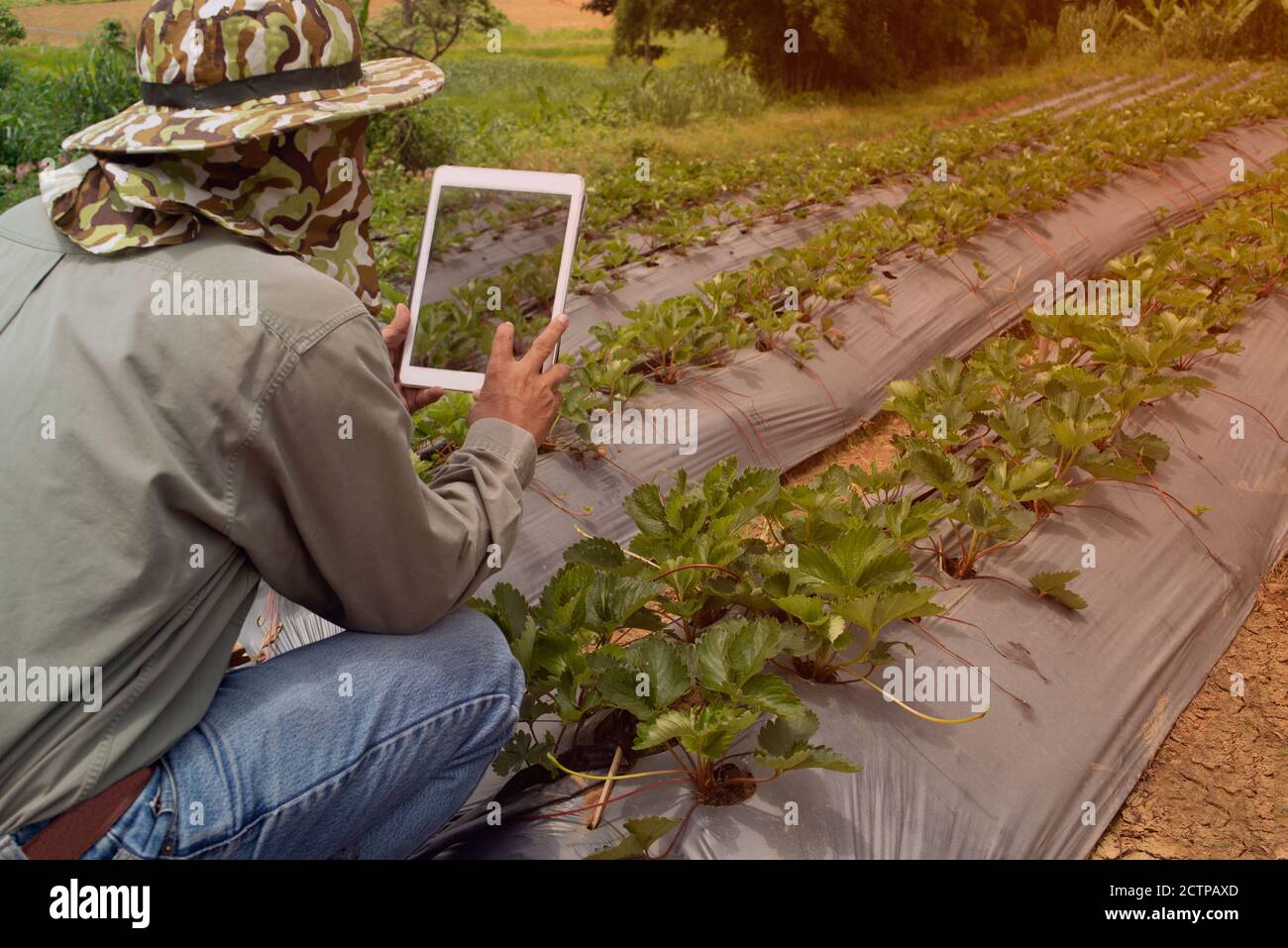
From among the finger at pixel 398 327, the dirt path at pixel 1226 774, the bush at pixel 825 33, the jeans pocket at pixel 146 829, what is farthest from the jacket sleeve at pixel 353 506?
the bush at pixel 825 33

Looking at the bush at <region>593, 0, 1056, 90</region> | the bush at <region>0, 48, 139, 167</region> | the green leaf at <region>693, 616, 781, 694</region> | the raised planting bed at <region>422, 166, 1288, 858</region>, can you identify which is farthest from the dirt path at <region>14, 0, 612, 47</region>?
the green leaf at <region>693, 616, 781, 694</region>

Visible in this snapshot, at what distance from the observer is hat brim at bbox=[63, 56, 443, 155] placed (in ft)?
4.47

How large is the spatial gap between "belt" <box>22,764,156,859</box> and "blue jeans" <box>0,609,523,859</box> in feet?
→ 0.04

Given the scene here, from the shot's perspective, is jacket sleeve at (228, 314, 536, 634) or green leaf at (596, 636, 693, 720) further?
green leaf at (596, 636, 693, 720)

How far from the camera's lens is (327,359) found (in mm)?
1338

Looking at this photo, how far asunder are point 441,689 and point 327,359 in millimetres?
556

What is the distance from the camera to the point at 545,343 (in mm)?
1845

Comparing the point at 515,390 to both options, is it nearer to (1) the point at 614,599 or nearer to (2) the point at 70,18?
(1) the point at 614,599

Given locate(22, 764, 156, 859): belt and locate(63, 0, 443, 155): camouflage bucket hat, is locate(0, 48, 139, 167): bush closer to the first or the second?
locate(63, 0, 443, 155): camouflage bucket hat

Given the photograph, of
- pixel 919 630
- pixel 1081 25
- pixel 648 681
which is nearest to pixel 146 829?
pixel 648 681

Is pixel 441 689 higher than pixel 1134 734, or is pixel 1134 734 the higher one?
pixel 441 689

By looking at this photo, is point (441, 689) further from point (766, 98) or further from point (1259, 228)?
point (766, 98)
